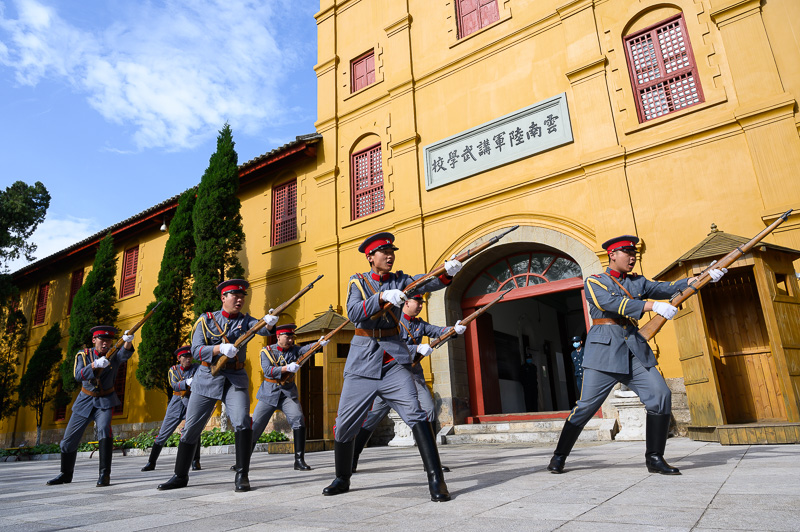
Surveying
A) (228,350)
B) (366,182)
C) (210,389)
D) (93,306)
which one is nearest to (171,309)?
(93,306)

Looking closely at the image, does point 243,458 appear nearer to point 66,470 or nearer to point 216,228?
point 66,470

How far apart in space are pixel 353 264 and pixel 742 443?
28.3 feet

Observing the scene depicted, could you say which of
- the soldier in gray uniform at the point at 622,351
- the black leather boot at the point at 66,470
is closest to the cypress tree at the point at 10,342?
the black leather boot at the point at 66,470

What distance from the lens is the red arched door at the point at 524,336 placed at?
10578 millimetres

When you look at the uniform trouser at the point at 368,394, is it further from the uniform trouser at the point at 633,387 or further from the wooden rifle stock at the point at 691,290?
the wooden rifle stock at the point at 691,290

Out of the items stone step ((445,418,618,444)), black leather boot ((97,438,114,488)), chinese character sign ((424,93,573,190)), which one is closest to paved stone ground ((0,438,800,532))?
black leather boot ((97,438,114,488))

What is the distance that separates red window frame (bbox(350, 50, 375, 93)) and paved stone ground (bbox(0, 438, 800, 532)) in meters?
11.3

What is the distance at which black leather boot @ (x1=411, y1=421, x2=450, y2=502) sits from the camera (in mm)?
3389

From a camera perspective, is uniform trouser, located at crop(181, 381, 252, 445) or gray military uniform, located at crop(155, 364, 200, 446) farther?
gray military uniform, located at crop(155, 364, 200, 446)

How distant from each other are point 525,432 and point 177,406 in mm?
5774

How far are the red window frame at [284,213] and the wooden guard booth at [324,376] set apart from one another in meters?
3.49

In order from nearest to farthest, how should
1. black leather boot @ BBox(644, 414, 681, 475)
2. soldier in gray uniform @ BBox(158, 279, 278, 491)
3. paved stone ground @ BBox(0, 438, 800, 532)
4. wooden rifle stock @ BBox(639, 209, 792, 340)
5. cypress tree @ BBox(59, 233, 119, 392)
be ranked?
paved stone ground @ BBox(0, 438, 800, 532) → black leather boot @ BBox(644, 414, 681, 475) → wooden rifle stock @ BBox(639, 209, 792, 340) → soldier in gray uniform @ BBox(158, 279, 278, 491) → cypress tree @ BBox(59, 233, 119, 392)

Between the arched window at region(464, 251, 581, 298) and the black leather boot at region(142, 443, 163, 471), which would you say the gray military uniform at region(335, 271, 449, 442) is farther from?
the arched window at region(464, 251, 581, 298)

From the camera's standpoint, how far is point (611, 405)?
877 cm
